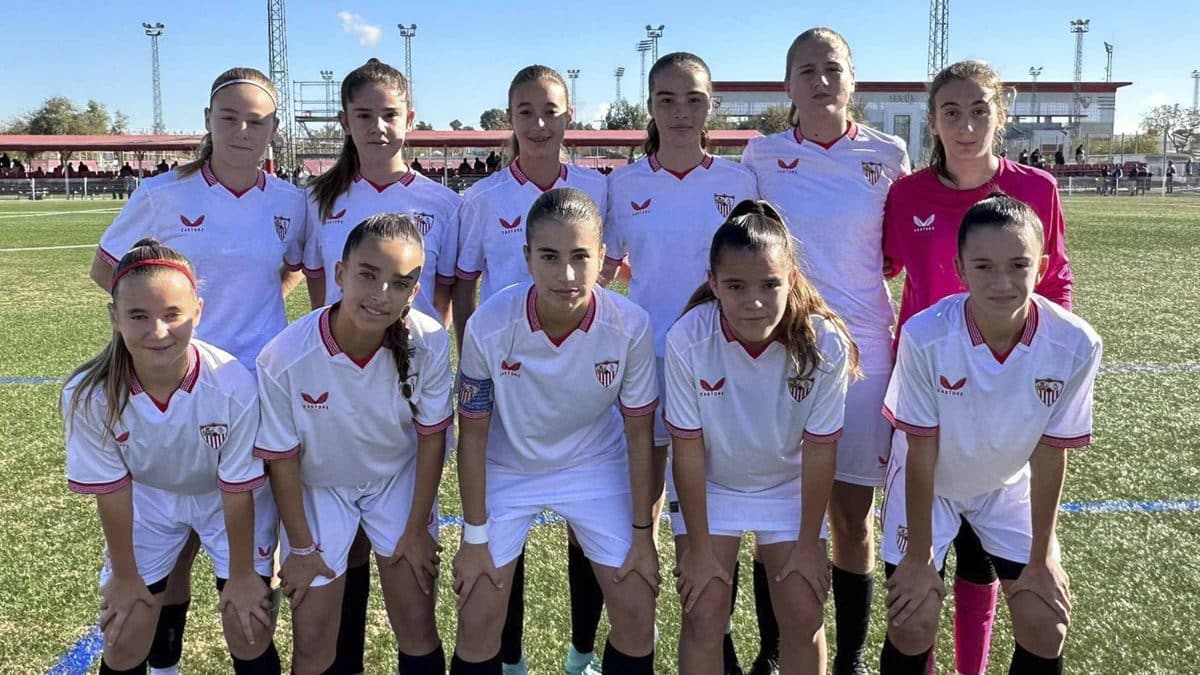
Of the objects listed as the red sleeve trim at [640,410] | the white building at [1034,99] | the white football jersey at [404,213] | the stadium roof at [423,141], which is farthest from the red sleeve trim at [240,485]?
the white building at [1034,99]

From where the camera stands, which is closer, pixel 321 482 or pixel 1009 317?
pixel 1009 317

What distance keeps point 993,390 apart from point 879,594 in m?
1.25

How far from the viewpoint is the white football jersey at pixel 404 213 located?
3.13 m

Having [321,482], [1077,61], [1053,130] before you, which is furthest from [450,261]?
[1077,61]

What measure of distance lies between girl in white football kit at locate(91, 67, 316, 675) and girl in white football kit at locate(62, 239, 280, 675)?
0.80ft

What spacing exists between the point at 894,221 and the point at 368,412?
1.79 meters

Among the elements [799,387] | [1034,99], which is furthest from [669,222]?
[1034,99]

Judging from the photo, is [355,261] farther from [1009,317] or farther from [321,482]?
[1009,317]

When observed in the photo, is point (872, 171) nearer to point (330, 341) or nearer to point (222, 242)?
point (330, 341)

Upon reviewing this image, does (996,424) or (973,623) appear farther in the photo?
(973,623)

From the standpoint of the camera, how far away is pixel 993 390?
2518mm

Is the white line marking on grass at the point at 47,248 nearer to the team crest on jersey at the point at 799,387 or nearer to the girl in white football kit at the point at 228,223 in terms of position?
the girl in white football kit at the point at 228,223

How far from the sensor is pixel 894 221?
9.77 ft

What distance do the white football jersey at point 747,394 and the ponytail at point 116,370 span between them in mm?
1454
